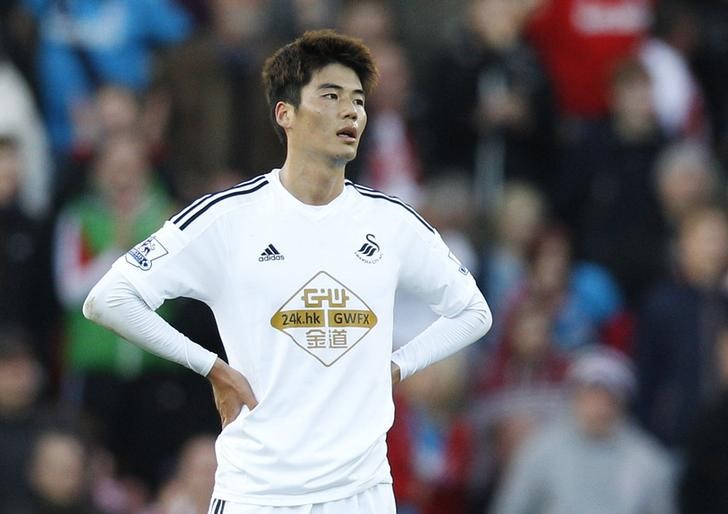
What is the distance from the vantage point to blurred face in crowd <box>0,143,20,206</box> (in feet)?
37.8

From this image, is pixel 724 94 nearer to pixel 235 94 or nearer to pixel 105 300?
pixel 235 94

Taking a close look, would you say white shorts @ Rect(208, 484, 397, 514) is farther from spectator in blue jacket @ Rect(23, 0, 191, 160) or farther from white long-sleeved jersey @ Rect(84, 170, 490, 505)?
spectator in blue jacket @ Rect(23, 0, 191, 160)

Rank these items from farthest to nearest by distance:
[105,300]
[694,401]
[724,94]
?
[724,94] < [694,401] < [105,300]

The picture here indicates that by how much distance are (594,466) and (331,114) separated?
466cm

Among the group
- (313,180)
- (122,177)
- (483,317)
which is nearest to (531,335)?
(122,177)

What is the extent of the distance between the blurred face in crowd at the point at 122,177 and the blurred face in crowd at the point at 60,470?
1.66 metres

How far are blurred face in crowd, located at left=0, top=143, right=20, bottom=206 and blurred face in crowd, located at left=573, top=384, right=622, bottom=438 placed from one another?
3.68m

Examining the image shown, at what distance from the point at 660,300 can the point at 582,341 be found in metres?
0.64

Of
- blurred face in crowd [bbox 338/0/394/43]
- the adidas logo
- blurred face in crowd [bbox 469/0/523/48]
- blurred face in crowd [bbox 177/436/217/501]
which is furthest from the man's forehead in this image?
blurred face in crowd [bbox 338/0/394/43]

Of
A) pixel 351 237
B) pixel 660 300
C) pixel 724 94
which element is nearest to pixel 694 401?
pixel 660 300

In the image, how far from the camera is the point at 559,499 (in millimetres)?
10898

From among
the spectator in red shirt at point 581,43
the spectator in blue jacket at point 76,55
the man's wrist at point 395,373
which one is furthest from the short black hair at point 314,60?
the spectator in red shirt at point 581,43

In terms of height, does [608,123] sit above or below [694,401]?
above

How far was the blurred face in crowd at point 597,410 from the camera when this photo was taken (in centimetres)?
1096
